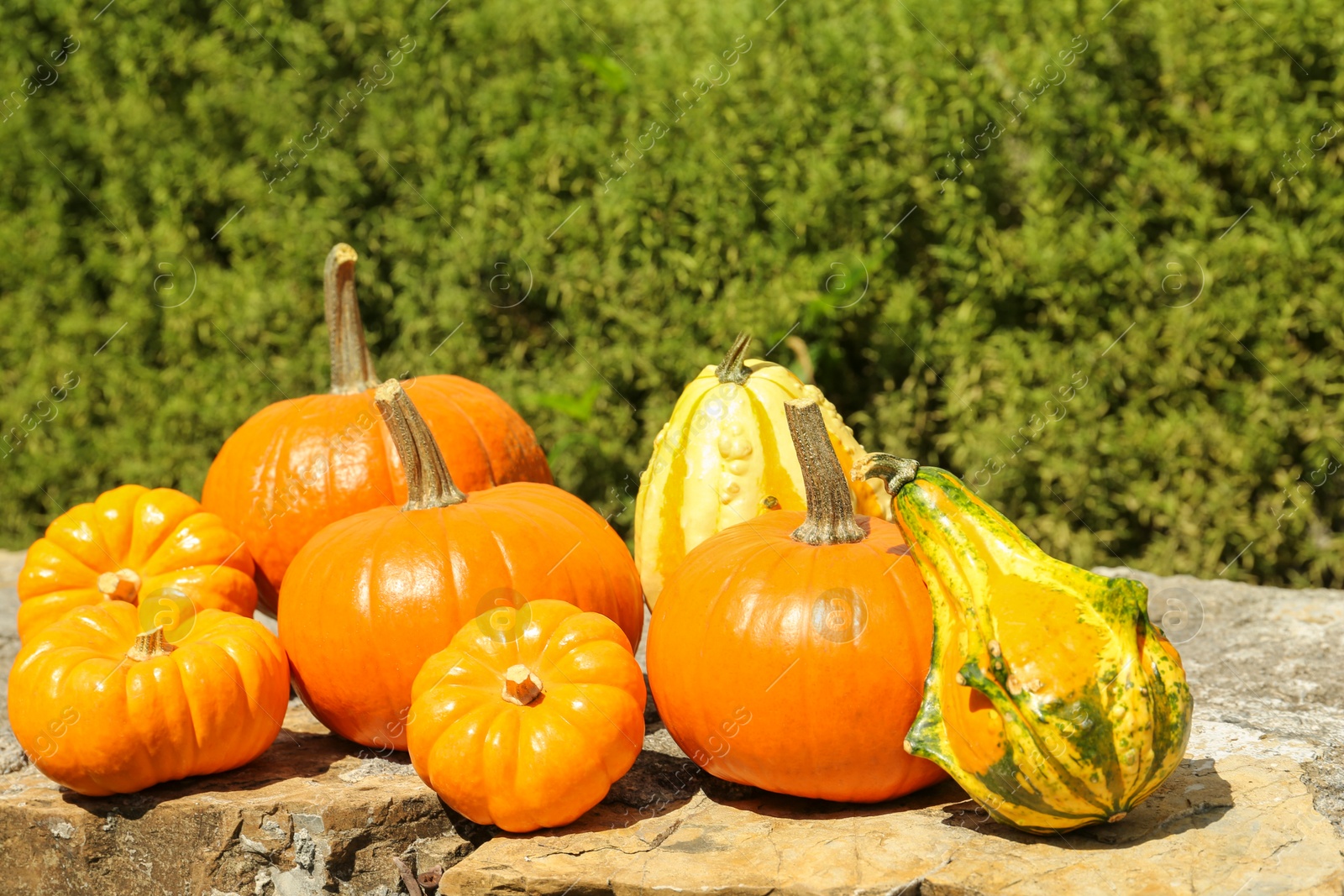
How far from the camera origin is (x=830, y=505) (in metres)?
2.58

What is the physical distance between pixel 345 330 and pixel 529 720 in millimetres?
1610

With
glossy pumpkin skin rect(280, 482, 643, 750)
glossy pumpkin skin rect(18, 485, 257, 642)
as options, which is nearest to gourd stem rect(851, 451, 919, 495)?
glossy pumpkin skin rect(280, 482, 643, 750)

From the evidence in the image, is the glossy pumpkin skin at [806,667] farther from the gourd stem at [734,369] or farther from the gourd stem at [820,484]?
the gourd stem at [734,369]

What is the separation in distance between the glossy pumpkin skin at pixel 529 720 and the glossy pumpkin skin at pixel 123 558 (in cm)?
86

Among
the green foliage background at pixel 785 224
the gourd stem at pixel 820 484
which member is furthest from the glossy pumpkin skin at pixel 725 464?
the green foliage background at pixel 785 224

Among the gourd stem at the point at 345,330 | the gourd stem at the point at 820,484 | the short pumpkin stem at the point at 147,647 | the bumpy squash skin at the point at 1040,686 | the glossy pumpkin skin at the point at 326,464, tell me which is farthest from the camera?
the gourd stem at the point at 345,330

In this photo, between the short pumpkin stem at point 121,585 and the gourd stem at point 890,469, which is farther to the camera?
the short pumpkin stem at point 121,585

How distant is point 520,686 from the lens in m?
2.43

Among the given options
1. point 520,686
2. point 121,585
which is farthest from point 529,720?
point 121,585

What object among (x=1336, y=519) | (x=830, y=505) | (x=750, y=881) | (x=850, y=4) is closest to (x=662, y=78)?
(x=850, y=4)

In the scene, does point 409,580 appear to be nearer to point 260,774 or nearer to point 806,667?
point 260,774

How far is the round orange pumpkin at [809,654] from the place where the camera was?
240 cm

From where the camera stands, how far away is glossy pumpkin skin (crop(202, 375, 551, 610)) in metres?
3.29

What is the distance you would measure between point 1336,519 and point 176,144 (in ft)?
16.9
